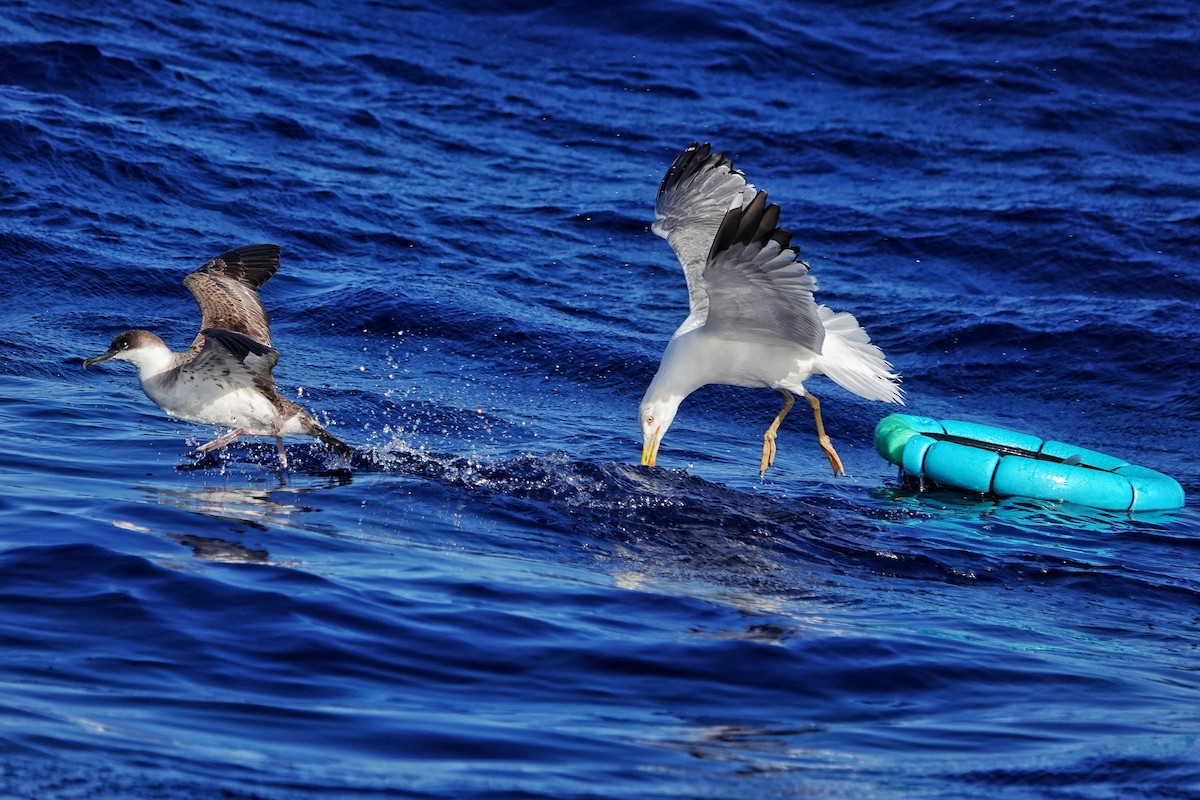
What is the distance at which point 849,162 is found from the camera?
1778 cm

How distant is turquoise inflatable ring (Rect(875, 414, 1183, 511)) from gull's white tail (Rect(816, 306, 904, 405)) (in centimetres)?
57

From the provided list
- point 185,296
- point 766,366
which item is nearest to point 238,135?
point 185,296

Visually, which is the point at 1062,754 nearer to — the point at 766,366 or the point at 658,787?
the point at 658,787

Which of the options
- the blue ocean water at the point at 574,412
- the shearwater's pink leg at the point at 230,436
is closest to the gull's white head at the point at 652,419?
the blue ocean water at the point at 574,412

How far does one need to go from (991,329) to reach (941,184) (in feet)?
13.8

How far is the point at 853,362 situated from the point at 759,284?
1.32 meters

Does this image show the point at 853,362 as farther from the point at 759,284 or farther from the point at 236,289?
the point at 236,289

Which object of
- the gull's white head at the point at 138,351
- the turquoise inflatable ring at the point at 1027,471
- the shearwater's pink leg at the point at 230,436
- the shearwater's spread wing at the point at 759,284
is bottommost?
the shearwater's pink leg at the point at 230,436

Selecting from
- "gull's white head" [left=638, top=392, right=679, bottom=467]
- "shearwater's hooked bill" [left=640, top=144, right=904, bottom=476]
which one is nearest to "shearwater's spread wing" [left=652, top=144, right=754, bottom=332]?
"shearwater's hooked bill" [left=640, top=144, right=904, bottom=476]

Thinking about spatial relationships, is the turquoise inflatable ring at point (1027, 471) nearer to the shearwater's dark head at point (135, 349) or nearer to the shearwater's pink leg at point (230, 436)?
the shearwater's pink leg at point (230, 436)

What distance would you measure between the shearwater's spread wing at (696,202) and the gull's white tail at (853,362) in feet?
3.04

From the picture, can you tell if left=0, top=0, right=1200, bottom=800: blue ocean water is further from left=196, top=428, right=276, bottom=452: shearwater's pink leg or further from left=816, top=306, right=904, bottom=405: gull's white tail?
left=816, top=306, right=904, bottom=405: gull's white tail

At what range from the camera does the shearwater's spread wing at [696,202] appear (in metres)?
9.50

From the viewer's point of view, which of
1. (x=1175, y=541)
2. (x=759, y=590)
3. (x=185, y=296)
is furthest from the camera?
(x=185, y=296)
